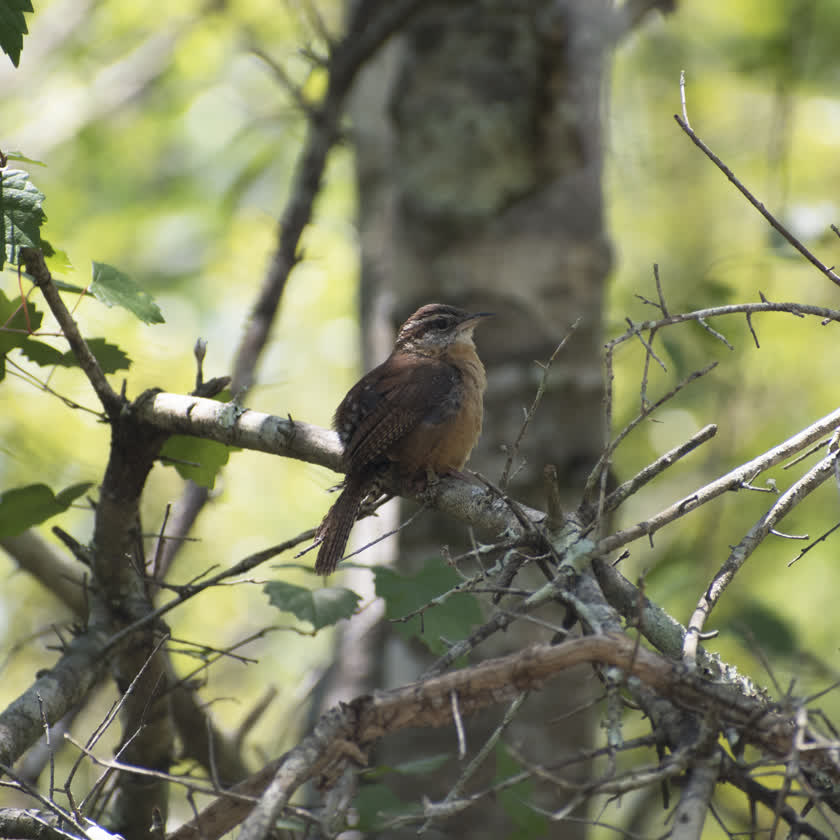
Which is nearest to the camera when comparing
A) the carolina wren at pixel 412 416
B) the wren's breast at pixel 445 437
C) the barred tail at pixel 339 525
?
the barred tail at pixel 339 525

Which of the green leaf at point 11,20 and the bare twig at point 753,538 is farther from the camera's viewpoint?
the green leaf at point 11,20

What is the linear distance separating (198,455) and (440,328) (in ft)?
6.53

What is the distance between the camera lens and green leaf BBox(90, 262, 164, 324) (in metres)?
2.80

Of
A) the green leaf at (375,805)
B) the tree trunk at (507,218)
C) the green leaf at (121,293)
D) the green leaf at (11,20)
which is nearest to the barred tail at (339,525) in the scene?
the green leaf at (375,805)

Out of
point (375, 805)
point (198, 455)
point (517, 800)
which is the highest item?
point (198, 455)

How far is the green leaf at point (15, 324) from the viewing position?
2.87m

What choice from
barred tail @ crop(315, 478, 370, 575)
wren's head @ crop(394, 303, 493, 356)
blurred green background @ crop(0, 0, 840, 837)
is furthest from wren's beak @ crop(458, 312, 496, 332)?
blurred green background @ crop(0, 0, 840, 837)

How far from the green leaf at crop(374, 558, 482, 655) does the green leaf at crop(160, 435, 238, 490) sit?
28.2 inches

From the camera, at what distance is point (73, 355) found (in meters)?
2.90

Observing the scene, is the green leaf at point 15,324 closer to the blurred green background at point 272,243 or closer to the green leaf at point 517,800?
the green leaf at point 517,800

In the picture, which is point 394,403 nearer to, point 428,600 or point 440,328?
point 440,328

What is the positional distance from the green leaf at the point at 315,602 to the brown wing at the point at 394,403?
831 millimetres

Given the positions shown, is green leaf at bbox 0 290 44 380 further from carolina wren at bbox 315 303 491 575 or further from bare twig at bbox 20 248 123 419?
carolina wren at bbox 315 303 491 575

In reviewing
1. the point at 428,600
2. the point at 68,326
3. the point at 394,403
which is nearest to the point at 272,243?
the point at 394,403
